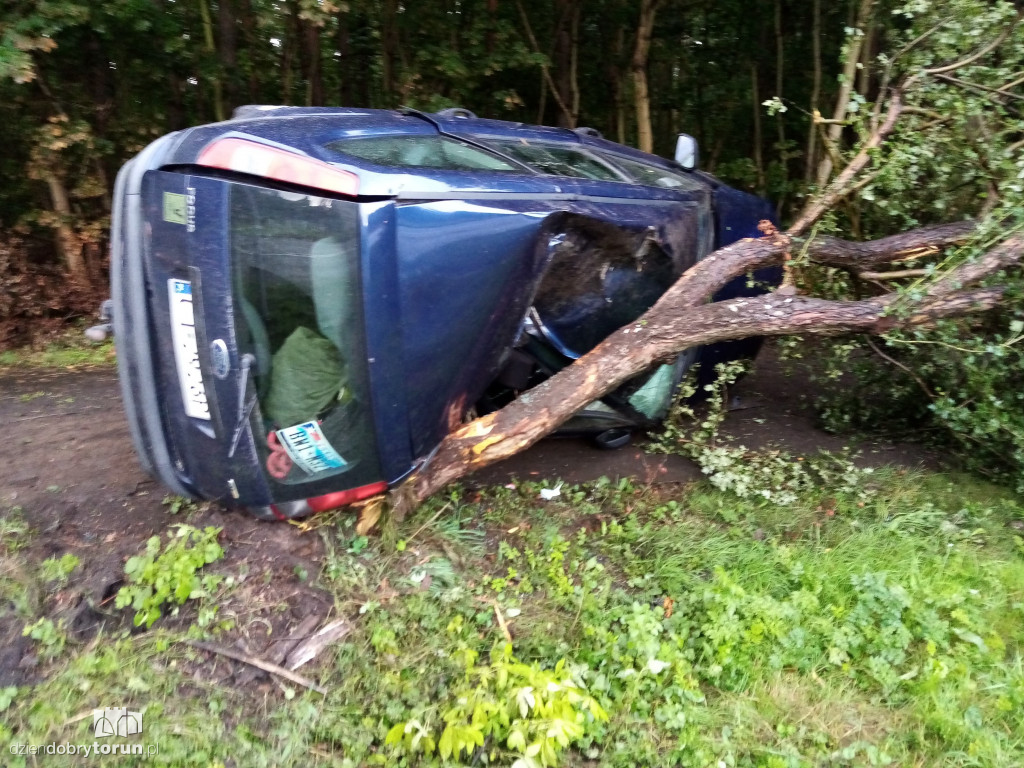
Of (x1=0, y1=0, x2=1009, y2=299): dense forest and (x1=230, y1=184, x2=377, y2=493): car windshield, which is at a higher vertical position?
(x1=0, y1=0, x2=1009, y2=299): dense forest

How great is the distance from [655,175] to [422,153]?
1.62 meters

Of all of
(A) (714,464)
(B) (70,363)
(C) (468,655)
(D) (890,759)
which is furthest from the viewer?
(B) (70,363)

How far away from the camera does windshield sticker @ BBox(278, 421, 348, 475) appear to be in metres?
2.44

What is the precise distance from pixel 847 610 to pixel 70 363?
19.3 ft

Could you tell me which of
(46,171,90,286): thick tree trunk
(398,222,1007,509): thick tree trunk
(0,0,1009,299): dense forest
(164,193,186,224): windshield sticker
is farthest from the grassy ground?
(46,171,90,286): thick tree trunk

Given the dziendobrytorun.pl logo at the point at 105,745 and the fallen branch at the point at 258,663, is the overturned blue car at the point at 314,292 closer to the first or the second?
the fallen branch at the point at 258,663

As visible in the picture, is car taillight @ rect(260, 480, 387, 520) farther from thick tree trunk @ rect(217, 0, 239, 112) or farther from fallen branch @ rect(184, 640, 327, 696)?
thick tree trunk @ rect(217, 0, 239, 112)

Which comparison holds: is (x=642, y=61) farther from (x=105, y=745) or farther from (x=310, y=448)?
(x=105, y=745)

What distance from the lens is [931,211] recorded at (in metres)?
4.45

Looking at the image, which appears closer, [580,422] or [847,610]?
[847,610]

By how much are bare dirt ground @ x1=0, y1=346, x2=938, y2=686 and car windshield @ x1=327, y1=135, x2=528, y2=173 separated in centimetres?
146

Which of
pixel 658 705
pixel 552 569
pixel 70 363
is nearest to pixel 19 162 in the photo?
pixel 70 363

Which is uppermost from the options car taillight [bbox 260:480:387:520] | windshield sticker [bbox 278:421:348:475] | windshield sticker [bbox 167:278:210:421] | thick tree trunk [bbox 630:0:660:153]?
thick tree trunk [bbox 630:0:660:153]

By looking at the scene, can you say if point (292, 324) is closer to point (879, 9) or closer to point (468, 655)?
point (468, 655)
